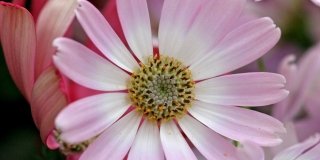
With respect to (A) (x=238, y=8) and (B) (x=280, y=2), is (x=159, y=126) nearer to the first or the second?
(A) (x=238, y=8)

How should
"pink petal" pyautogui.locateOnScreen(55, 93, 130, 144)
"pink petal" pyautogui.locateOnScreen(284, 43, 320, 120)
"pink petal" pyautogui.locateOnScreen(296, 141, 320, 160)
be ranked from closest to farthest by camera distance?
"pink petal" pyautogui.locateOnScreen(55, 93, 130, 144) < "pink petal" pyautogui.locateOnScreen(296, 141, 320, 160) < "pink petal" pyautogui.locateOnScreen(284, 43, 320, 120)

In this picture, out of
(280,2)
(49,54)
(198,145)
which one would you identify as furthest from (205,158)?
(280,2)

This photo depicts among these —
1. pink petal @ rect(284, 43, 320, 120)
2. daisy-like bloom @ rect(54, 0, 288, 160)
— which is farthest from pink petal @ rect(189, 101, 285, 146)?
pink petal @ rect(284, 43, 320, 120)

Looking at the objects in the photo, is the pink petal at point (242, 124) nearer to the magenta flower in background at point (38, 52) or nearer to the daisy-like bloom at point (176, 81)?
the daisy-like bloom at point (176, 81)

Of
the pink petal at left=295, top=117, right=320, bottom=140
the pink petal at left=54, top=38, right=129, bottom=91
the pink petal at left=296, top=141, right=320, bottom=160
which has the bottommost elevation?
the pink petal at left=295, top=117, right=320, bottom=140

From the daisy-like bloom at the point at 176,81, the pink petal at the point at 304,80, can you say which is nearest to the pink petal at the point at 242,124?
the daisy-like bloom at the point at 176,81

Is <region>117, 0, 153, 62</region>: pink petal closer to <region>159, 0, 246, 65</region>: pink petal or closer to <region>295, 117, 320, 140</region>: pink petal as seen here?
<region>159, 0, 246, 65</region>: pink petal
